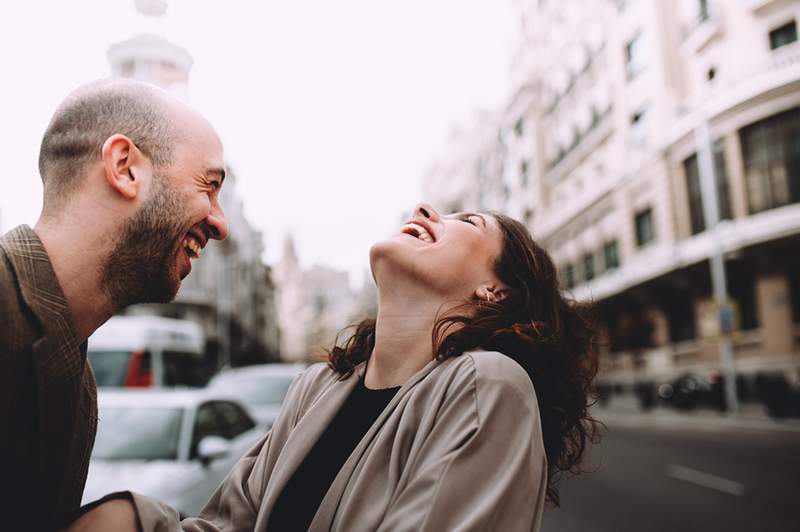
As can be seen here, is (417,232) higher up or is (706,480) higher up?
(417,232)

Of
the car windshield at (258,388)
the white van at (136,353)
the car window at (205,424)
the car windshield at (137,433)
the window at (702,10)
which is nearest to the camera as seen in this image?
the car windshield at (137,433)

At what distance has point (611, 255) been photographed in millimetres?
32906

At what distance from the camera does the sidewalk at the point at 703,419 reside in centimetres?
1542

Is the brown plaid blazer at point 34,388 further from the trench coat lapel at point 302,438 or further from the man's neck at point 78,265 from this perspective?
the trench coat lapel at point 302,438

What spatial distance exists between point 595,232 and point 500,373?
3407cm

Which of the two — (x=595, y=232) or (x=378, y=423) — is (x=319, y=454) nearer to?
(x=378, y=423)

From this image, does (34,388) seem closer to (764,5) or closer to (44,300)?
(44,300)

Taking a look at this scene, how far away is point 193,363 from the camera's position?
19.6 m

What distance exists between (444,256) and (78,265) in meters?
1.01

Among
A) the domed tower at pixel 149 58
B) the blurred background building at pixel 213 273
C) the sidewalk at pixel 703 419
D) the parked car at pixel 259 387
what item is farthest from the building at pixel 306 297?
the parked car at pixel 259 387

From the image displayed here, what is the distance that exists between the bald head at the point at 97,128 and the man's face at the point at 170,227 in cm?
6

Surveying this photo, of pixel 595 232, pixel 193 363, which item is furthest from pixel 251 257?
pixel 193 363

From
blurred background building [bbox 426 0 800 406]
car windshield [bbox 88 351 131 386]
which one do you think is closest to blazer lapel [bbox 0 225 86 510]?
car windshield [bbox 88 351 131 386]

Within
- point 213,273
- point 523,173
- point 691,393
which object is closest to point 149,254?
point 691,393
